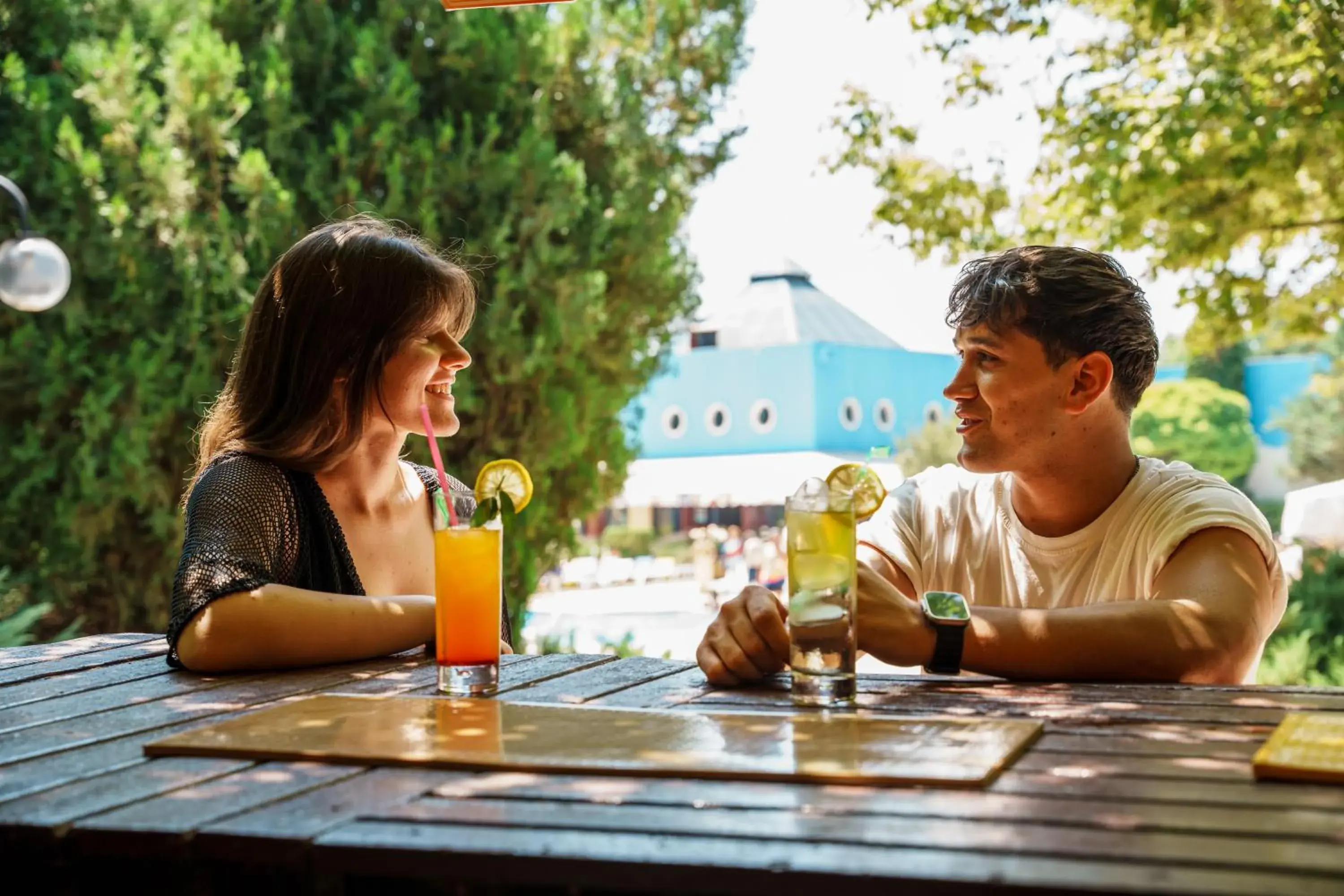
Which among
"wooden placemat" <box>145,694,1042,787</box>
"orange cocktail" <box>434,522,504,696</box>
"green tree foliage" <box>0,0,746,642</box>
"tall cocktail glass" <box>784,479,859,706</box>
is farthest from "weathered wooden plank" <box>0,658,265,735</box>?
"green tree foliage" <box>0,0,746,642</box>

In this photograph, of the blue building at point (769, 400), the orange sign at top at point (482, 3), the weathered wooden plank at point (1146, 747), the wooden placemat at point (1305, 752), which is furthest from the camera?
the blue building at point (769, 400)

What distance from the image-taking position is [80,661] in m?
2.12

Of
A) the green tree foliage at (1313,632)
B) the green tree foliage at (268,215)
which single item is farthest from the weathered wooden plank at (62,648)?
the green tree foliage at (1313,632)

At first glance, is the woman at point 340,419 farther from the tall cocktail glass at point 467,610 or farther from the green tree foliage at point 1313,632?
the green tree foliage at point 1313,632

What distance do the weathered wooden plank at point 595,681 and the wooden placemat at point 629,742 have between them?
3.9 inches

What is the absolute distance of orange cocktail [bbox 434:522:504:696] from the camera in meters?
1.65

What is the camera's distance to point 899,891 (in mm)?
867

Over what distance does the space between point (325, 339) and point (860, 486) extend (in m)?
1.16

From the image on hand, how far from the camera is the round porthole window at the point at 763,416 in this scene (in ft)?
69.7

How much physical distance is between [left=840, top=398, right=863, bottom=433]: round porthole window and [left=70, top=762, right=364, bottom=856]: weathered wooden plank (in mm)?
20159

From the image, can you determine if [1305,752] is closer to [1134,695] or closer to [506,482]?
[1134,695]

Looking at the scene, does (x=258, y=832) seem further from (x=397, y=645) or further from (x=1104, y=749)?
(x=397, y=645)

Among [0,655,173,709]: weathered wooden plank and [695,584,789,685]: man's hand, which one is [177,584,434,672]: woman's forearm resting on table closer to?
[0,655,173,709]: weathered wooden plank

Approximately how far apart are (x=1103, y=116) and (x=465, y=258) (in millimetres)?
3063
